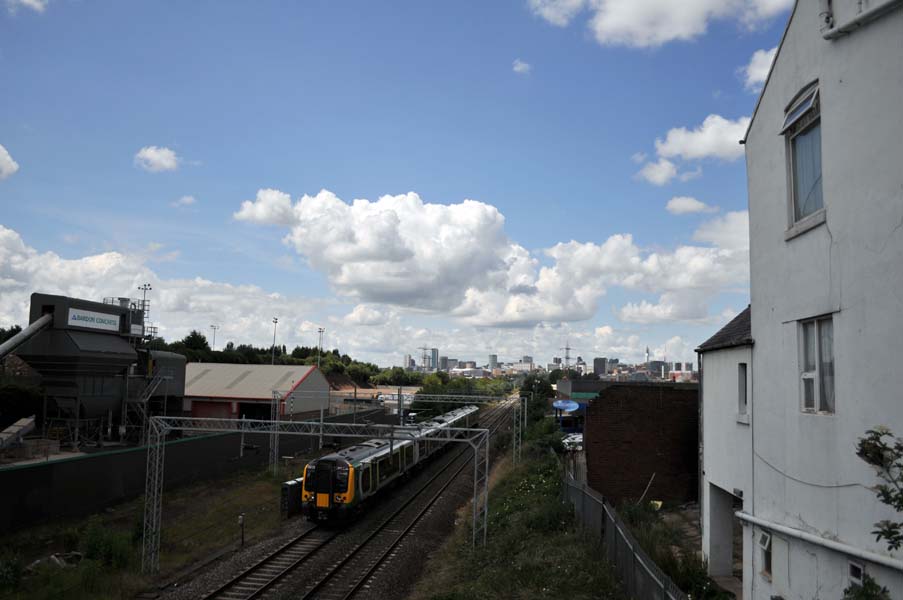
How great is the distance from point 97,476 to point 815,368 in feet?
87.5

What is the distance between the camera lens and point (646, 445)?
21.4 meters

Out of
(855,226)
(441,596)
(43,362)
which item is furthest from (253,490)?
(855,226)

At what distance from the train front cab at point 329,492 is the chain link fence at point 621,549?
8242 millimetres

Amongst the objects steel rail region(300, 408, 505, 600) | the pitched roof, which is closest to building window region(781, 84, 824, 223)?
the pitched roof

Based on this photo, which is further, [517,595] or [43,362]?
[43,362]

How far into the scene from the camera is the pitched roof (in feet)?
35.4

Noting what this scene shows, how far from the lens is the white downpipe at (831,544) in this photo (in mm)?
6434

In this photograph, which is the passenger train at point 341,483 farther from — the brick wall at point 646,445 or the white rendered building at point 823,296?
the white rendered building at point 823,296

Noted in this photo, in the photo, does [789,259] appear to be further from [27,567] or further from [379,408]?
[379,408]

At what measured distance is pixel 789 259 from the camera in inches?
342

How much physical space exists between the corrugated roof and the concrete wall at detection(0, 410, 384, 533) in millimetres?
15090

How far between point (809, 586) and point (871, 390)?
2.91 m

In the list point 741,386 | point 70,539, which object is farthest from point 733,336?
point 70,539

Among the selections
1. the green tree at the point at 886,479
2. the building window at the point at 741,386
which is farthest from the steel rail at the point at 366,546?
the green tree at the point at 886,479
